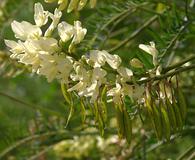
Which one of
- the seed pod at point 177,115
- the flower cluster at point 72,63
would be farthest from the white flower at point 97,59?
the seed pod at point 177,115

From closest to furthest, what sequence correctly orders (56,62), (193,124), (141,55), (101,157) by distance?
1. (56,62)
2. (141,55)
3. (193,124)
4. (101,157)

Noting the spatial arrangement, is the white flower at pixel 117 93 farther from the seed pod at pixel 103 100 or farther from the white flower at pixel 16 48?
the white flower at pixel 16 48

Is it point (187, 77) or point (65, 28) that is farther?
point (187, 77)

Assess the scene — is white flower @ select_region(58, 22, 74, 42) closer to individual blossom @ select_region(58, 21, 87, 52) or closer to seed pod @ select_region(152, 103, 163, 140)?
individual blossom @ select_region(58, 21, 87, 52)

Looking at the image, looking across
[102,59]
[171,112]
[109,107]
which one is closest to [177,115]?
[171,112]

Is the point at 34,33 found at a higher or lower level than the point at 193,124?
higher

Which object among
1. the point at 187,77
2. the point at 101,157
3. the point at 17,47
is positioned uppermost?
the point at 17,47

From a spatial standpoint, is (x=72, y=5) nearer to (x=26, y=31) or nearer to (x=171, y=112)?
(x=26, y=31)

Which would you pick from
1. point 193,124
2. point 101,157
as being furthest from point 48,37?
point 101,157

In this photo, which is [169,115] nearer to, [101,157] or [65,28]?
[65,28]
